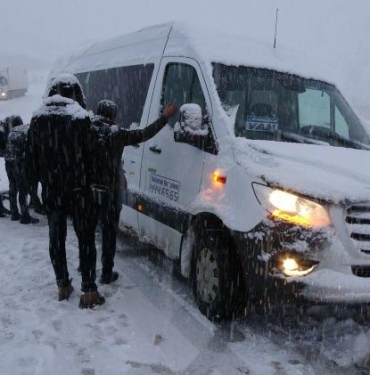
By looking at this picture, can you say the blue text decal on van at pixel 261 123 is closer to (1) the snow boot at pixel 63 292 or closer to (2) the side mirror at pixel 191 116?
(2) the side mirror at pixel 191 116

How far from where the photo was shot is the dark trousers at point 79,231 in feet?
14.0

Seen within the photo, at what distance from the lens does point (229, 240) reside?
12.7 ft

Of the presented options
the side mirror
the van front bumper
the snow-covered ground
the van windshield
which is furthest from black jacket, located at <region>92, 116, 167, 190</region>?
the van front bumper

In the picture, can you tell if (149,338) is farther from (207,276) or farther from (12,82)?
(12,82)

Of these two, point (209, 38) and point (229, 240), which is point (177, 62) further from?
point (229, 240)

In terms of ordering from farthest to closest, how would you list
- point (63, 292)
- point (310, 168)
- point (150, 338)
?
point (63, 292) → point (150, 338) → point (310, 168)

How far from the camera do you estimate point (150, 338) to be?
12.6ft

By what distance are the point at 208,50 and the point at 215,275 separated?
200 cm

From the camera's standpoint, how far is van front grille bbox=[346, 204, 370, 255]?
325cm

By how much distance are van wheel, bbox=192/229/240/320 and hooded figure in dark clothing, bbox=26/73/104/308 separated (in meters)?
0.96

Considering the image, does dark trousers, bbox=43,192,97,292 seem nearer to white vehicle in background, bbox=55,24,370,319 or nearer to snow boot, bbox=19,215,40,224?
white vehicle in background, bbox=55,24,370,319

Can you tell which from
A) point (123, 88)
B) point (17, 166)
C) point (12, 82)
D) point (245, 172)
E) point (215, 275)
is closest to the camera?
point (245, 172)

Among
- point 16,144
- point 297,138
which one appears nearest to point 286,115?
point 297,138

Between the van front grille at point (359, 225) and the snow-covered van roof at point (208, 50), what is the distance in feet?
6.07
